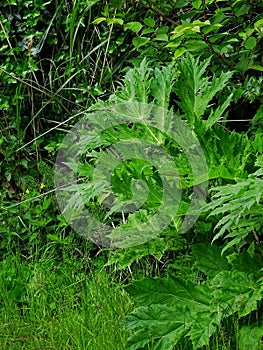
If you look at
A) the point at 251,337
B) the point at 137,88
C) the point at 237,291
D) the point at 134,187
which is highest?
the point at 137,88

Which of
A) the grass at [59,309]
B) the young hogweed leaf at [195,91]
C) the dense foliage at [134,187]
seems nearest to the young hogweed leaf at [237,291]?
the dense foliage at [134,187]

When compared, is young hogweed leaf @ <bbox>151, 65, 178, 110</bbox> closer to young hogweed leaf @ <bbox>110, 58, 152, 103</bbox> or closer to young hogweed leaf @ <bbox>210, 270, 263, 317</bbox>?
young hogweed leaf @ <bbox>110, 58, 152, 103</bbox>

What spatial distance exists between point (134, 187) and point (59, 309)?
0.62 meters

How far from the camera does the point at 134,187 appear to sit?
2.35 meters

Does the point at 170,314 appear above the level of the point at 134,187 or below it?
below

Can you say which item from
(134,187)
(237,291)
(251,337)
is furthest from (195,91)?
(251,337)

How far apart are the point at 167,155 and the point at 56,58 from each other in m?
1.90

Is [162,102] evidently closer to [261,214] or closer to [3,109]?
[261,214]

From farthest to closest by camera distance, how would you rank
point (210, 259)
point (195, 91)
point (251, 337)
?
point (195, 91), point (210, 259), point (251, 337)

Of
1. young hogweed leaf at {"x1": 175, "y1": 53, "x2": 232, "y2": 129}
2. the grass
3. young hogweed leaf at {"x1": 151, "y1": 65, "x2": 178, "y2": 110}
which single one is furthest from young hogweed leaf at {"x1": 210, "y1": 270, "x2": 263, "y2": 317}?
young hogweed leaf at {"x1": 151, "y1": 65, "x2": 178, "y2": 110}

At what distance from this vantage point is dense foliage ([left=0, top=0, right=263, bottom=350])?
6.95 ft

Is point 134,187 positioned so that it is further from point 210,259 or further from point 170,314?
point 170,314

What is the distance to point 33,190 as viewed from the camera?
12.6 ft

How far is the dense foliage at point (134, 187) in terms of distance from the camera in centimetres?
212
